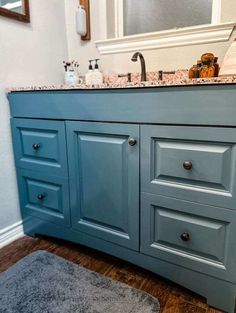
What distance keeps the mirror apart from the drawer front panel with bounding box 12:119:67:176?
57 centimetres

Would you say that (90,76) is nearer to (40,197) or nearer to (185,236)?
(40,197)

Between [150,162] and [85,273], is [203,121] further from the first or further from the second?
[85,273]

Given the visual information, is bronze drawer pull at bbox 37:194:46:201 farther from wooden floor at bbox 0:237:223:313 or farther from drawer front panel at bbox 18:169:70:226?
wooden floor at bbox 0:237:223:313

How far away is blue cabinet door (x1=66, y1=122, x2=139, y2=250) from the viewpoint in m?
1.02

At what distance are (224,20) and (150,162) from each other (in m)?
0.86

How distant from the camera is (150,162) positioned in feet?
3.18

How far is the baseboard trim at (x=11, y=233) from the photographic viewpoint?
1397 mm

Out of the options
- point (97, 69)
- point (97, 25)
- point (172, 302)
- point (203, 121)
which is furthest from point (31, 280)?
point (97, 25)

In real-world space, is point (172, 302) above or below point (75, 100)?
below

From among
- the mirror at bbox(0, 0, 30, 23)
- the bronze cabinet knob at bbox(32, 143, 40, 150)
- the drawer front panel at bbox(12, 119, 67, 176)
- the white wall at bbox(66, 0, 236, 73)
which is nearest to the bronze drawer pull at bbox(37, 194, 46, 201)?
the drawer front panel at bbox(12, 119, 67, 176)

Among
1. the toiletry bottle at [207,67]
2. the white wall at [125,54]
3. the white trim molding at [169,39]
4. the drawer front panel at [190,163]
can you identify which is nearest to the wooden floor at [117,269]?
the drawer front panel at [190,163]

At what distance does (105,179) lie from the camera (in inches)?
43.4

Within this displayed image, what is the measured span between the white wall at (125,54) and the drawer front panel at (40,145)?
62cm

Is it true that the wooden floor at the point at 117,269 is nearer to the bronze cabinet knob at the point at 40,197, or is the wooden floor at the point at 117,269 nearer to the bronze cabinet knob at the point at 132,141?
the bronze cabinet knob at the point at 40,197
